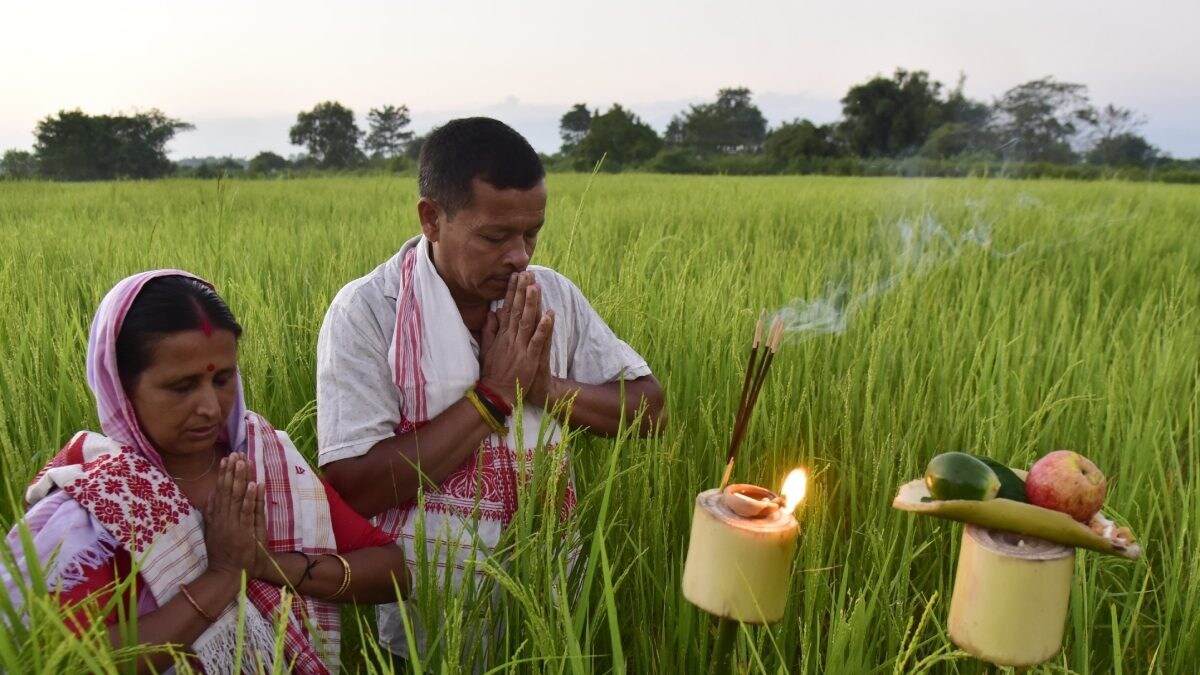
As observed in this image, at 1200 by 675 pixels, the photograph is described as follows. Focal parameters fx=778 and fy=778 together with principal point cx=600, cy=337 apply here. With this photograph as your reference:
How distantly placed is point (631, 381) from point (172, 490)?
888 millimetres

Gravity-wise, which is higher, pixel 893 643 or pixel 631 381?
pixel 631 381

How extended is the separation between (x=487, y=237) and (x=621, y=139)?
34199mm

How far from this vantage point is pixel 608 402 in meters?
1.57

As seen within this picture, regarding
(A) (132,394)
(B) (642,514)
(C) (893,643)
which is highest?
(A) (132,394)

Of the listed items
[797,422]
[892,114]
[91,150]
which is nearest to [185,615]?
[797,422]

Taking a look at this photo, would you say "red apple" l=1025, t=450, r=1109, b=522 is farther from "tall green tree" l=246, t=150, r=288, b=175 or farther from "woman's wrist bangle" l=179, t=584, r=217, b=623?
"tall green tree" l=246, t=150, r=288, b=175

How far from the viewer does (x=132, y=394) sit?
111 centimetres

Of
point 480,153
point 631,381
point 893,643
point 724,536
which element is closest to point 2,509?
point 480,153

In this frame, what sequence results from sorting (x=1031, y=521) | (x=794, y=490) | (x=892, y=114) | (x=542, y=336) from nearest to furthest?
1. (x=1031, y=521)
2. (x=794, y=490)
3. (x=542, y=336)
4. (x=892, y=114)

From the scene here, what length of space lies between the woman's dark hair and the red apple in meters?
1.06

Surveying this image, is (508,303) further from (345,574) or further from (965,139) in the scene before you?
(965,139)

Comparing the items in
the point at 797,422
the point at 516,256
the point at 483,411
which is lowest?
the point at 797,422

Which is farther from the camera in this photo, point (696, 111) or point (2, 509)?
point (696, 111)

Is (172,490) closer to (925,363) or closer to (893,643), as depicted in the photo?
(893,643)
